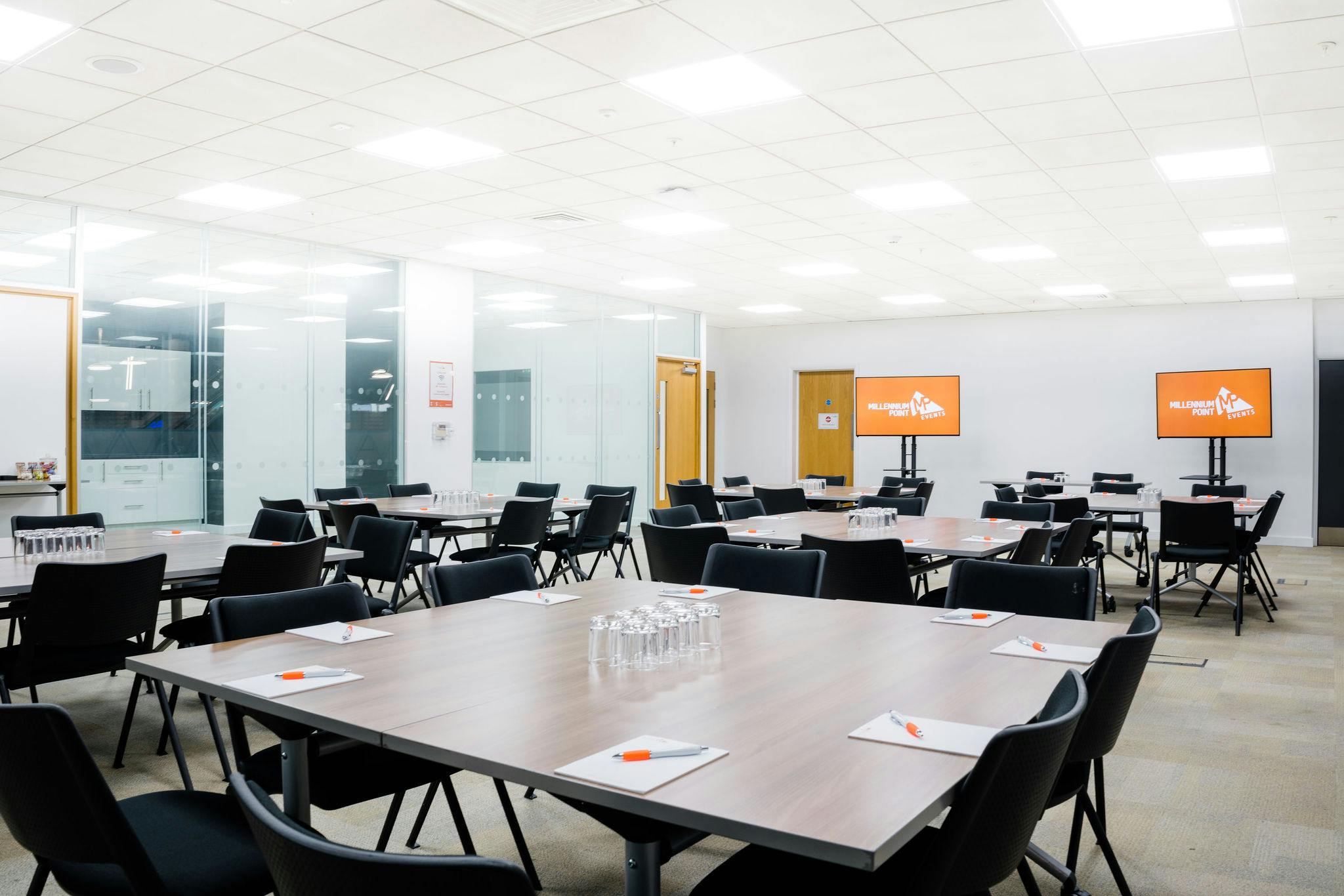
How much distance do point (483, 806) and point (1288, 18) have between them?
14.0ft

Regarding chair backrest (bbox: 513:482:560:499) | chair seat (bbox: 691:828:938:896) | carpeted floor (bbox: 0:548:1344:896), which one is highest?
chair backrest (bbox: 513:482:560:499)

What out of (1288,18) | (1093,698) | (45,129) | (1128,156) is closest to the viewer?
(1093,698)

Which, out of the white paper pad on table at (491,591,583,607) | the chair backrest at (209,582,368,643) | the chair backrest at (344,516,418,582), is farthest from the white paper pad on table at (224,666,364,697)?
the chair backrest at (344,516,418,582)

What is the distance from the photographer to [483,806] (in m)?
3.29

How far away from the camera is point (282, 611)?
2727 millimetres

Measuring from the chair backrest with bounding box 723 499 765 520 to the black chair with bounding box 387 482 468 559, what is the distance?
1.70m

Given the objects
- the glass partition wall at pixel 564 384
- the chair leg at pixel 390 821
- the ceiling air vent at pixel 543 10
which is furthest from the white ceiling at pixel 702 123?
the chair leg at pixel 390 821

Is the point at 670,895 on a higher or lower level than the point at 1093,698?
lower

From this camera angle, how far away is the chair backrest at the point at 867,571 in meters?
4.25

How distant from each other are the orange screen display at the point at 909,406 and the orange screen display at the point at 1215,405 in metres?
2.46

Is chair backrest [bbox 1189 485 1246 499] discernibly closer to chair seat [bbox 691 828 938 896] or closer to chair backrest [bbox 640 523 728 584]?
chair backrest [bbox 640 523 728 584]

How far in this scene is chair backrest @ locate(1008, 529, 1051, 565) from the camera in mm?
4621

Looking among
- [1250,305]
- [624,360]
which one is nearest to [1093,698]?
[624,360]

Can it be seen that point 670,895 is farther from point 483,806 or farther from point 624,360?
point 624,360
